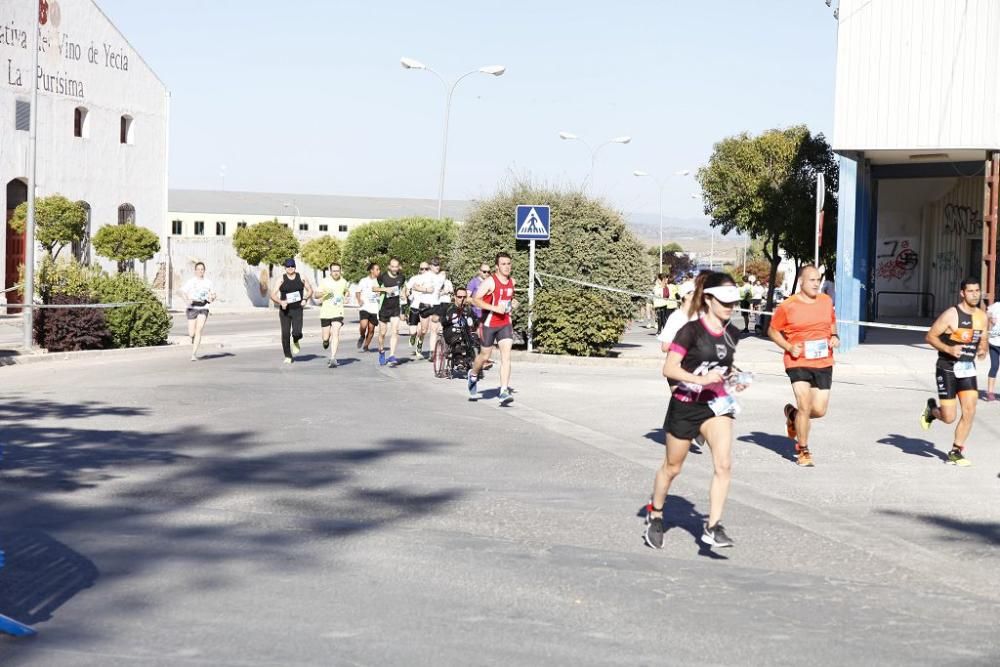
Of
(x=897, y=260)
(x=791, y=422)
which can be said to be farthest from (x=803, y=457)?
(x=897, y=260)

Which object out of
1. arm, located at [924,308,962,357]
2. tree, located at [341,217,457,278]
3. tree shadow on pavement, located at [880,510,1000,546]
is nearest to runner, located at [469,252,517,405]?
arm, located at [924,308,962,357]

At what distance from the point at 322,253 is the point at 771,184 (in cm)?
2443

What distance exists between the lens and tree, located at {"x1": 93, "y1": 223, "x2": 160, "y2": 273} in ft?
148

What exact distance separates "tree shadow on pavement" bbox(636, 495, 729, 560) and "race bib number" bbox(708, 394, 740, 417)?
798 mm

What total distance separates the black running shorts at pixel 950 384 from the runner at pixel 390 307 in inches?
447

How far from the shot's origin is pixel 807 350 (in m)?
11.5

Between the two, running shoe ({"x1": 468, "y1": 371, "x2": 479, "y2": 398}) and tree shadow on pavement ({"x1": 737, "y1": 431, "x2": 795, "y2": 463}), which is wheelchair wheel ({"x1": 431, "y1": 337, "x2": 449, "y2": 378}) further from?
tree shadow on pavement ({"x1": 737, "y1": 431, "x2": 795, "y2": 463})

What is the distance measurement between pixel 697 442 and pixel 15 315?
30653 millimetres

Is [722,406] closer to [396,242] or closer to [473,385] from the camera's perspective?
[473,385]

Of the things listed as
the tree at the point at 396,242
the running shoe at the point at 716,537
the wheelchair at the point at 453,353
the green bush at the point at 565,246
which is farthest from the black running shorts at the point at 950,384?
the tree at the point at 396,242

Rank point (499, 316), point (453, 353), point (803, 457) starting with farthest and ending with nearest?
point (453, 353) → point (499, 316) → point (803, 457)

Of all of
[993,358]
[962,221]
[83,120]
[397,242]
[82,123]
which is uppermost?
[83,120]

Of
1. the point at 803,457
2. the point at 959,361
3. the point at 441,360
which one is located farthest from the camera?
the point at 441,360

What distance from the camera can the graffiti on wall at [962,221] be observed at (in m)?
35.9
